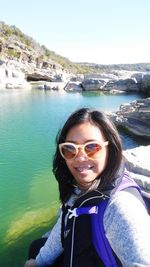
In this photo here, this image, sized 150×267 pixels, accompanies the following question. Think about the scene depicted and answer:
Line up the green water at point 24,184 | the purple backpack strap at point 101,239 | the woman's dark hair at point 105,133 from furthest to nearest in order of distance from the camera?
the green water at point 24,184, the woman's dark hair at point 105,133, the purple backpack strap at point 101,239

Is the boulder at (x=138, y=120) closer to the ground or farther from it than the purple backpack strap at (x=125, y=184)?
closer to the ground

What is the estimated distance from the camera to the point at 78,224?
1.83 metres

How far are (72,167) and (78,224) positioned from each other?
1.22ft

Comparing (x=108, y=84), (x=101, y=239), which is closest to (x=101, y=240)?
(x=101, y=239)

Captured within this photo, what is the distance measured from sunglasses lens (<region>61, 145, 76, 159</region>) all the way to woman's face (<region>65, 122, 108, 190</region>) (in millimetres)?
31

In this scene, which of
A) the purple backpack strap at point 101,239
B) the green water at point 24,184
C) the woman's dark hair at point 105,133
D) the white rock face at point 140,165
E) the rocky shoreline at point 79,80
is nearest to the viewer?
the purple backpack strap at point 101,239

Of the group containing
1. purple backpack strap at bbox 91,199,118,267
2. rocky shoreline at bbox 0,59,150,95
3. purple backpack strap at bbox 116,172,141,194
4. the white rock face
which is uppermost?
purple backpack strap at bbox 116,172,141,194

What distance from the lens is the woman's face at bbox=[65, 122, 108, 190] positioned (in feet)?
6.52

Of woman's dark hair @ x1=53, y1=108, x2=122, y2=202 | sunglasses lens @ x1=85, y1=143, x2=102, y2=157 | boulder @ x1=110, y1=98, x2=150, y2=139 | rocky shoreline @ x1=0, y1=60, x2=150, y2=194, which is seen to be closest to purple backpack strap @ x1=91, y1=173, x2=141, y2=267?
woman's dark hair @ x1=53, y1=108, x2=122, y2=202

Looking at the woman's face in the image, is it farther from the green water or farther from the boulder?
the boulder

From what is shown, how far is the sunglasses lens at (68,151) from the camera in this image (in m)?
2.02

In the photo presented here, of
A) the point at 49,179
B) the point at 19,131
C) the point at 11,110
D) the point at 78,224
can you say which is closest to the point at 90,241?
the point at 78,224

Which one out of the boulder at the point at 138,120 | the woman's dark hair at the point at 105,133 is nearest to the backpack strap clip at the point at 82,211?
the woman's dark hair at the point at 105,133

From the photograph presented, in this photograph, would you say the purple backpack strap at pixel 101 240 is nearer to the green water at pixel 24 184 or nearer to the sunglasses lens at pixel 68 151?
the sunglasses lens at pixel 68 151
